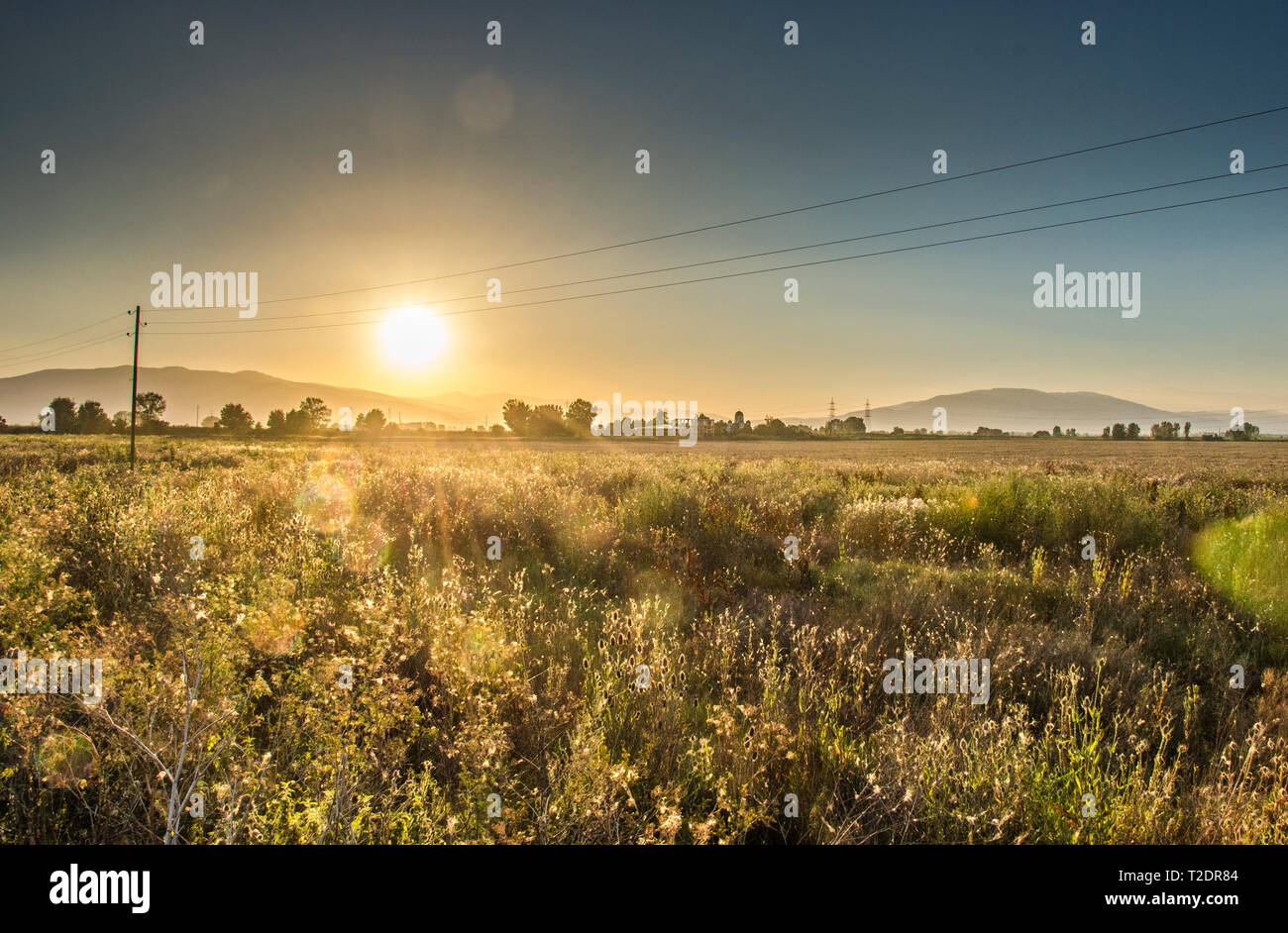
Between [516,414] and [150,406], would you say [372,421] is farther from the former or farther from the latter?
[150,406]

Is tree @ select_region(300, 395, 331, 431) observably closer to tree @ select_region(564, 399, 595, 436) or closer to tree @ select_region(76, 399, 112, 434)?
tree @ select_region(76, 399, 112, 434)

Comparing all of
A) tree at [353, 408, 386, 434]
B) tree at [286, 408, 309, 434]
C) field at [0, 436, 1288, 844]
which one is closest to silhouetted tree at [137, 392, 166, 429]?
tree at [286, 408, 309, 434]

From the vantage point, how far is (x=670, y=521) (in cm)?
907

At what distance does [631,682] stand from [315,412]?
141m

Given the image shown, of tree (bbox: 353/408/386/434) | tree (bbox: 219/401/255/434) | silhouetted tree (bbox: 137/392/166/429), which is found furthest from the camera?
tree (bbox: 353/408/386/434)

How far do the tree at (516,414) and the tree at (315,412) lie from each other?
37912mm

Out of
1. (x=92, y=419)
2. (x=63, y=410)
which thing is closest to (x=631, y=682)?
(x=92, y=419)

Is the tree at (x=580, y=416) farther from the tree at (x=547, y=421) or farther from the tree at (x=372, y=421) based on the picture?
the tree at (x=372, y=421)

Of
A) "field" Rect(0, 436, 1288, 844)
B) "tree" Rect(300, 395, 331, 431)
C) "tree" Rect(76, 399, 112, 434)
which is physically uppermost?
"tree" Rect(300, 395, 331, 431)

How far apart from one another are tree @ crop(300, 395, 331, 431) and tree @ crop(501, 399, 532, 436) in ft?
124

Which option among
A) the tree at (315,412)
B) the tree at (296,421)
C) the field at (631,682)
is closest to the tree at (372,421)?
the tree at (315,412)

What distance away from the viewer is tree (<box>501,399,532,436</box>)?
11119 centimetres

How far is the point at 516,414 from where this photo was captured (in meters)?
113

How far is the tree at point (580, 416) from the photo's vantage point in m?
105
